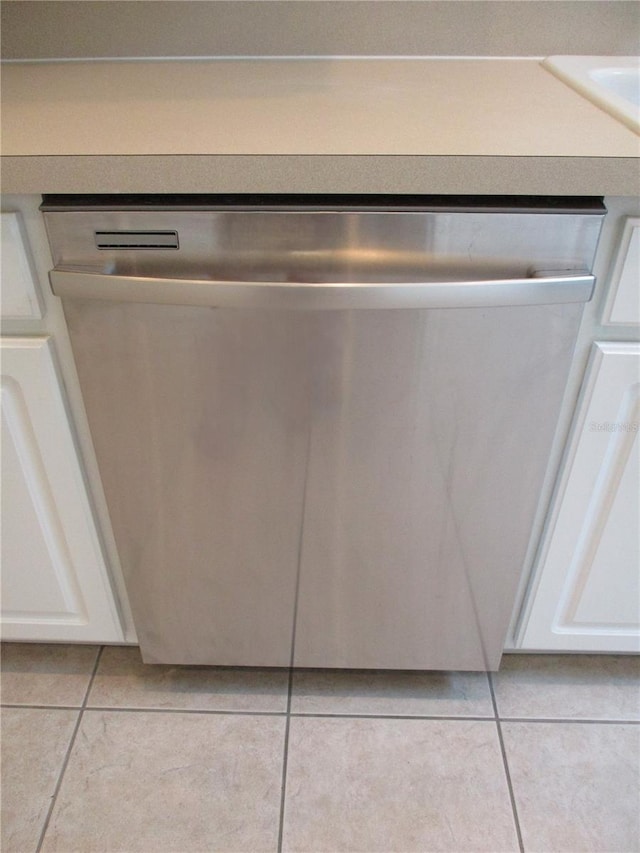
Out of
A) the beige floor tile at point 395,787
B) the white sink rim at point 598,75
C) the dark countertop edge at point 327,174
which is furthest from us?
the beige floor tile at point 395,787

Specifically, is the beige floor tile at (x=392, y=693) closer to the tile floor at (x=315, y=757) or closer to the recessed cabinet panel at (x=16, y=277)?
the tile floor at (x=315, y=757)

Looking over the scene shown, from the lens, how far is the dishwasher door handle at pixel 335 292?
0.84m

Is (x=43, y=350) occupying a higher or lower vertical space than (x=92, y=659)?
higher

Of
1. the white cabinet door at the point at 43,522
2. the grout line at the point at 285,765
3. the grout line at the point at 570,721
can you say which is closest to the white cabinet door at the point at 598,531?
the grout line at the point at 570,721

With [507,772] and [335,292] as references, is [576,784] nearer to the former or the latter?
[507,772]

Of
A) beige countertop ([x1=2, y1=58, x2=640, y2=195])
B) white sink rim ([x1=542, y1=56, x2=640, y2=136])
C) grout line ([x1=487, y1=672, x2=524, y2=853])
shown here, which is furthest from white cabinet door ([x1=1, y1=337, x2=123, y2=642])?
white sink rim ([x1=542, y1=56, x2=640, y2=136])

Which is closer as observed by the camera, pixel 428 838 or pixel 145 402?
pixel 145 402

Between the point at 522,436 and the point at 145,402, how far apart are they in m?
0.52

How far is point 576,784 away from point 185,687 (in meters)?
0.72

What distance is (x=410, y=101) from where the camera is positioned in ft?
3.33

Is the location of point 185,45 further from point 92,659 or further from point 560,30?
point 92,659

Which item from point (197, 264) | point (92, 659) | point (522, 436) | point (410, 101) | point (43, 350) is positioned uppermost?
point (410, 101)

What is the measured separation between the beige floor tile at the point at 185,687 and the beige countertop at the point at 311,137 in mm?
941

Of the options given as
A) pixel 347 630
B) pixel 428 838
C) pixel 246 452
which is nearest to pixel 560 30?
pixel 246 452
